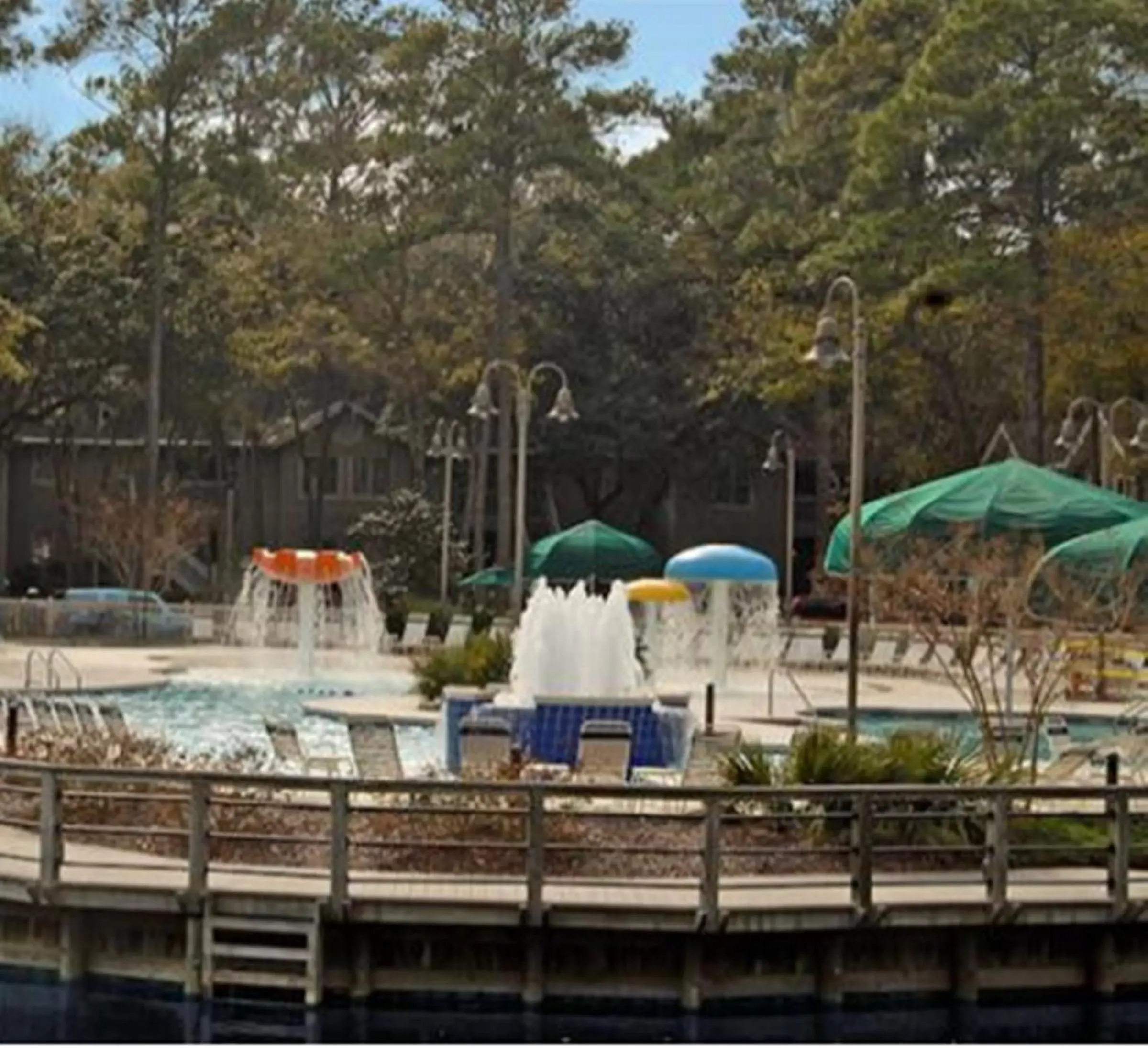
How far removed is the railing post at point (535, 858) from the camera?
14.6m

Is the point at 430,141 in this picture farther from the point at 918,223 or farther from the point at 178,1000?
the point at 178,1000

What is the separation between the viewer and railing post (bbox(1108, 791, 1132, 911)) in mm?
15531

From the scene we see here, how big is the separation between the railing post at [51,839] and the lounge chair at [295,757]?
473 centimetres

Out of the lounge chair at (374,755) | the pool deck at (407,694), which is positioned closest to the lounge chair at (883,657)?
the pool deck at (407,694)

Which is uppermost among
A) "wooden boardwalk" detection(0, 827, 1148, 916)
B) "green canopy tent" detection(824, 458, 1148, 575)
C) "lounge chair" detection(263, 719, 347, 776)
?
"green canopy tent" detection(824, 458, 1148, 575)

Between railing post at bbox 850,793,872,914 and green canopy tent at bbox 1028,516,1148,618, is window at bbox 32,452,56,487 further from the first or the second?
railing post at bbox 850,793,872,914

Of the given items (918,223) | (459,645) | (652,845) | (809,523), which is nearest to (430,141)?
(918,223)

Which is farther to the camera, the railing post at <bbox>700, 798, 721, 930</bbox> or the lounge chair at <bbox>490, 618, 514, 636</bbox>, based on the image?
the lounge chair at <bbox>490, 618, 514, 636</bbox>

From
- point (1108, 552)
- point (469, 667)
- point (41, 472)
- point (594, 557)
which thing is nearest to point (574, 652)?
point (469, 667)

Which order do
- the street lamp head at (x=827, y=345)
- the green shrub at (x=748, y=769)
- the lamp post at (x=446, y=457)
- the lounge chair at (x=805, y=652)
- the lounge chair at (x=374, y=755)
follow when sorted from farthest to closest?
1. the lamp post at (x=446, y=457)
2. the lounge chair at (x=805, y=652)
3. the street lamp head at (x=827, y=345)
4. the lounge chair at (x=374, y=755)
5. the green shrub at (x=748, y=769)

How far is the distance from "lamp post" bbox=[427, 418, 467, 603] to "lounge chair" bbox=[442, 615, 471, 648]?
207 inches

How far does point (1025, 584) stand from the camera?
28.1 metres

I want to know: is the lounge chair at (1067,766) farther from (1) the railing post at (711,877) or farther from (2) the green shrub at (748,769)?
(1) the railing post at (711,877)

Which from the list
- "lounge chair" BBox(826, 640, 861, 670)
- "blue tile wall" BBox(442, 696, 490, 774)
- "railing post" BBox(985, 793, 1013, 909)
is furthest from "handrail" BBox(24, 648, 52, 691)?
"railing post" BBox(985, 793, 1013, 909)
